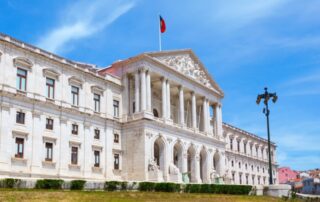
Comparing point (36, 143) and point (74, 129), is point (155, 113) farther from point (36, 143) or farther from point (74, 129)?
point (36, 143)

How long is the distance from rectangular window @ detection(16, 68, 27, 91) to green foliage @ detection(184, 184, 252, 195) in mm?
19623

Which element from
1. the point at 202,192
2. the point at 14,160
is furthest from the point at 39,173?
the point at 202,192

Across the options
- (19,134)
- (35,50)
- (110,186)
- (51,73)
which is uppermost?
(35,50)

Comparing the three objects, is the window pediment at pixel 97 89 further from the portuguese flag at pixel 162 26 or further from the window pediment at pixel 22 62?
the portuguese flag at pixel 162 26

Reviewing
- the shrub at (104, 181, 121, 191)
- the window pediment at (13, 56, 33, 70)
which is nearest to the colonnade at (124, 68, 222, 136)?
the window pediment at (13, 56, 33, 70)

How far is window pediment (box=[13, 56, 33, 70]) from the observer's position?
141 feet

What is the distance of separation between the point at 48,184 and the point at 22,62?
16.5 m

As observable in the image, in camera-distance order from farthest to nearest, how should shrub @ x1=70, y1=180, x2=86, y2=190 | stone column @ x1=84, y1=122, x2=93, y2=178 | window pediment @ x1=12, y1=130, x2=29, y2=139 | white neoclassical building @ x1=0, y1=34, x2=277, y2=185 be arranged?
stone column @ x1=84, y1=122, x2=93, y2=178, white neoclassical building @ x1=0, y1=34, x2=277, y2=185, window pediment @ x1=12, y1=130, x2=29, y2=139, shrub @ x1=70, y1=180, x2=86, y2=190

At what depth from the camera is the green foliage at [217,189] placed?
42609 mm

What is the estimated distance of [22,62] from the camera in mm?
43875

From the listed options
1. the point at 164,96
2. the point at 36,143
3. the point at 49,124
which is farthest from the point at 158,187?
the point at 164,96

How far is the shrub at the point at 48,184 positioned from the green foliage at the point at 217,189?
13925 mm

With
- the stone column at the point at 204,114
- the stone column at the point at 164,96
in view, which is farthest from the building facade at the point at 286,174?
the stone column at the point at 164,96

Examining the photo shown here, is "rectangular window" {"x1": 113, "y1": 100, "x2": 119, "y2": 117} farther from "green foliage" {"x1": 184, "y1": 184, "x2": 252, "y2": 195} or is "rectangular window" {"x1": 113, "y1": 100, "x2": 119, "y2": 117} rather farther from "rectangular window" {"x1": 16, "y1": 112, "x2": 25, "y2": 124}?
"green foliage" {"x1": 184, "y1": 184, "x2": 252, "y2": 195}
